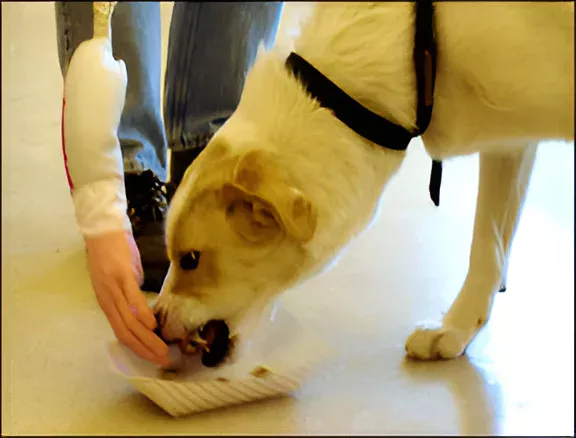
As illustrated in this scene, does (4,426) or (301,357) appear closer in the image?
(4,426)

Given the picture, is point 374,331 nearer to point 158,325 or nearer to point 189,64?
point 158,325

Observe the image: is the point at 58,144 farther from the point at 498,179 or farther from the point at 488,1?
the point at 488,1

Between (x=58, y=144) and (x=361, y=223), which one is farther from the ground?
(x=361, y=223)

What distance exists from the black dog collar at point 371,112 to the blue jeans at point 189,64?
1.41 feet

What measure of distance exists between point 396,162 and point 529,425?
0.46 metres

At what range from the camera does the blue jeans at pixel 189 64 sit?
56.4 inches

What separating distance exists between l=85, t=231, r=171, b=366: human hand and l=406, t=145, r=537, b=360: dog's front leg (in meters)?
0.48

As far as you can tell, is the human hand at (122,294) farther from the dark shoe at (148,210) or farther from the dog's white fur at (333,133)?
the dark shoe at (148,210)

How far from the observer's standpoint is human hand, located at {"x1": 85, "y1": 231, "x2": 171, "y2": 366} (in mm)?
1005

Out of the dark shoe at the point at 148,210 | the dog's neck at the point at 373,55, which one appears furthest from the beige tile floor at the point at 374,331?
the dog's neck at the point at 373,55

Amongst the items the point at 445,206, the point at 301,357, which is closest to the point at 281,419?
the point at 301,357

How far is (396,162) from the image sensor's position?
3.56ft

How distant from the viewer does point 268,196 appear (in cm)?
95

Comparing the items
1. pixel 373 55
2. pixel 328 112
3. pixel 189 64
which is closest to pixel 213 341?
pixel 328 112
